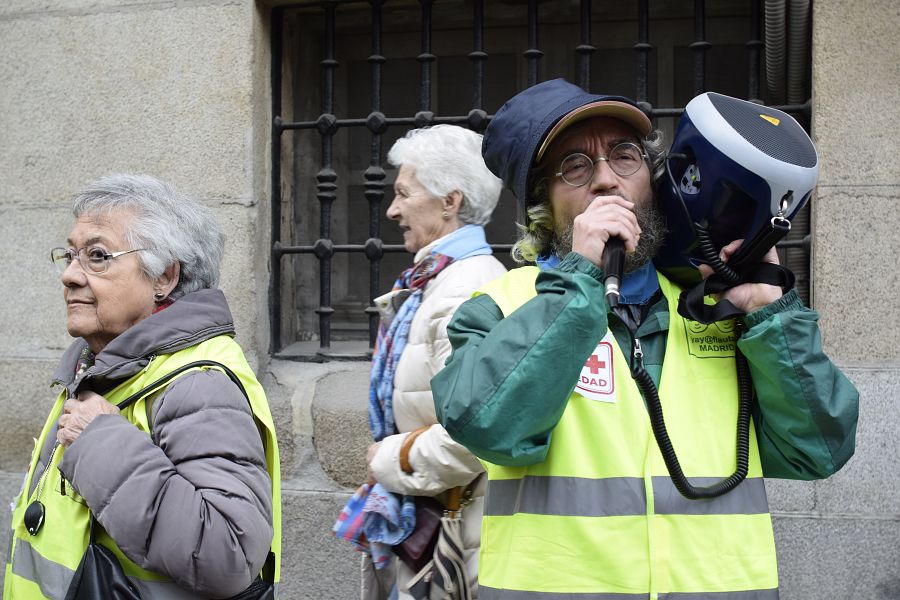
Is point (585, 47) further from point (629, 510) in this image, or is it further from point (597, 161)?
point (629, 510)

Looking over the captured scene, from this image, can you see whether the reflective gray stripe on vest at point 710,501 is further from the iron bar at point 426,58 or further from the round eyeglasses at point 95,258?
the iron bar at point 426,58

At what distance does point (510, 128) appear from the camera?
6.24 feet

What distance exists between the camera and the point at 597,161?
1874 millimetres

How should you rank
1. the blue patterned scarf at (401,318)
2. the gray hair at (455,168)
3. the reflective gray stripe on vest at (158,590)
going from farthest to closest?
the gray hair at (455,168), the blue patterned scarf at (401,318), the reflective gray stripe on vest at (158,590)

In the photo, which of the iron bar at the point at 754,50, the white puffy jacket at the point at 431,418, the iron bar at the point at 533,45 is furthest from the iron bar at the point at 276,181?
the iron bar at the point at 754,50

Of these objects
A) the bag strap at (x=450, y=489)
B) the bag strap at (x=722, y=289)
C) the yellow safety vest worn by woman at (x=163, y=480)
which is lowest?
the bag strap at (x=450, y=489)

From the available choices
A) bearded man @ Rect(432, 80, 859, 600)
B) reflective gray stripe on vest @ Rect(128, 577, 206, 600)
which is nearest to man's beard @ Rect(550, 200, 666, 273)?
bearded man @ Rect(432, 80, 859, 600)

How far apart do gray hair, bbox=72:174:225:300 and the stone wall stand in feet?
5.72

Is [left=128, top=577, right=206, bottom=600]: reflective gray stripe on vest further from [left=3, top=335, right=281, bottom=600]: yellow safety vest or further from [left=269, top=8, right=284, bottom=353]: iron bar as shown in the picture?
[left=269, top=8, right=284, bottom=353]: iron bar

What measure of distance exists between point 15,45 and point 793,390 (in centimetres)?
372

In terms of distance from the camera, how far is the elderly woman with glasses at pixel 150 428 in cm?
169

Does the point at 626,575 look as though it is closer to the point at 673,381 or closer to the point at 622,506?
the point at 622,506

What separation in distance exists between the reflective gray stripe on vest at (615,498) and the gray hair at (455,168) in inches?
56.5

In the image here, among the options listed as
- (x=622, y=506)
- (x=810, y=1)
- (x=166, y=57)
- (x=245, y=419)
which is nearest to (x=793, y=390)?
(x=622, y=506)
